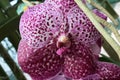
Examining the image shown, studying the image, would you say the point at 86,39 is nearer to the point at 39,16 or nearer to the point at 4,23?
the point at 39,16

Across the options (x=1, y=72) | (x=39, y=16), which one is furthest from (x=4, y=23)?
(x=1, y=72)

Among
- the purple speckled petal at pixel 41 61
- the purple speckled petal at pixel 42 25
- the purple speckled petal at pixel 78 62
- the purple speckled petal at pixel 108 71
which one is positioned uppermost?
the purple speckled petal at pixel 42 25

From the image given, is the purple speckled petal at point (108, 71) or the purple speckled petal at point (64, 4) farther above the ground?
the purple speckled petal at point (64, 4)
